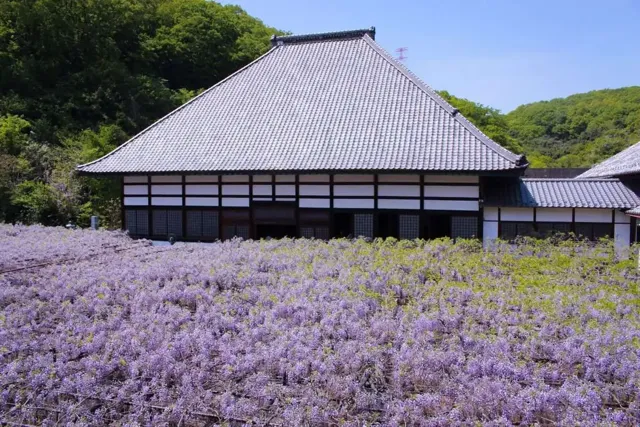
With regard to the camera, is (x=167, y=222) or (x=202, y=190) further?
(x=167, y=222)

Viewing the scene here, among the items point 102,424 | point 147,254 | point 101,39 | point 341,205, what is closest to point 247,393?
point 102,424

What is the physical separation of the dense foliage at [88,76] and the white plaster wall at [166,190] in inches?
220

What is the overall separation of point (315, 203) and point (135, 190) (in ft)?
21.1

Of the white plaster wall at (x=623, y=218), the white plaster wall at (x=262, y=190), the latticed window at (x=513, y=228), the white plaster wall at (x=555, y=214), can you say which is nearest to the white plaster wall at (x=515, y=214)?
the latticed window at (x=513, y=228)

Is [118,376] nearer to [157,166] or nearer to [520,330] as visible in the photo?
[520,330]

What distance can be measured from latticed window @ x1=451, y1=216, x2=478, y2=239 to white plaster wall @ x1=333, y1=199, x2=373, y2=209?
2473 millimetres

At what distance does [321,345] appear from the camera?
5.24 metres

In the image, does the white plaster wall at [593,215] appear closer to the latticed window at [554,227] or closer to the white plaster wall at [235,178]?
the latticed window at [554,227]

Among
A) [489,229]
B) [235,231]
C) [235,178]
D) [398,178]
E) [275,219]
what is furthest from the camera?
[235,231]

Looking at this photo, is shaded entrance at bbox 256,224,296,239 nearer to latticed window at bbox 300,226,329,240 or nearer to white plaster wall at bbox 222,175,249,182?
latticed window at bbox 300,226,329,240

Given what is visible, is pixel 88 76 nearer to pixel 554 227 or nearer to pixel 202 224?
pixel 202 224

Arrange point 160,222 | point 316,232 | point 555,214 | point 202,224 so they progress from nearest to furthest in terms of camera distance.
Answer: point 555,214 < point 316,232 < point 202,224 < point 160,222

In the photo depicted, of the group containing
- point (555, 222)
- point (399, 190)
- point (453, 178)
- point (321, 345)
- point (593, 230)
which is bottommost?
point (321, 345)

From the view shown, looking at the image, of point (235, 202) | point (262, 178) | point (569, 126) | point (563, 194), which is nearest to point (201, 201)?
point (235, 202)
